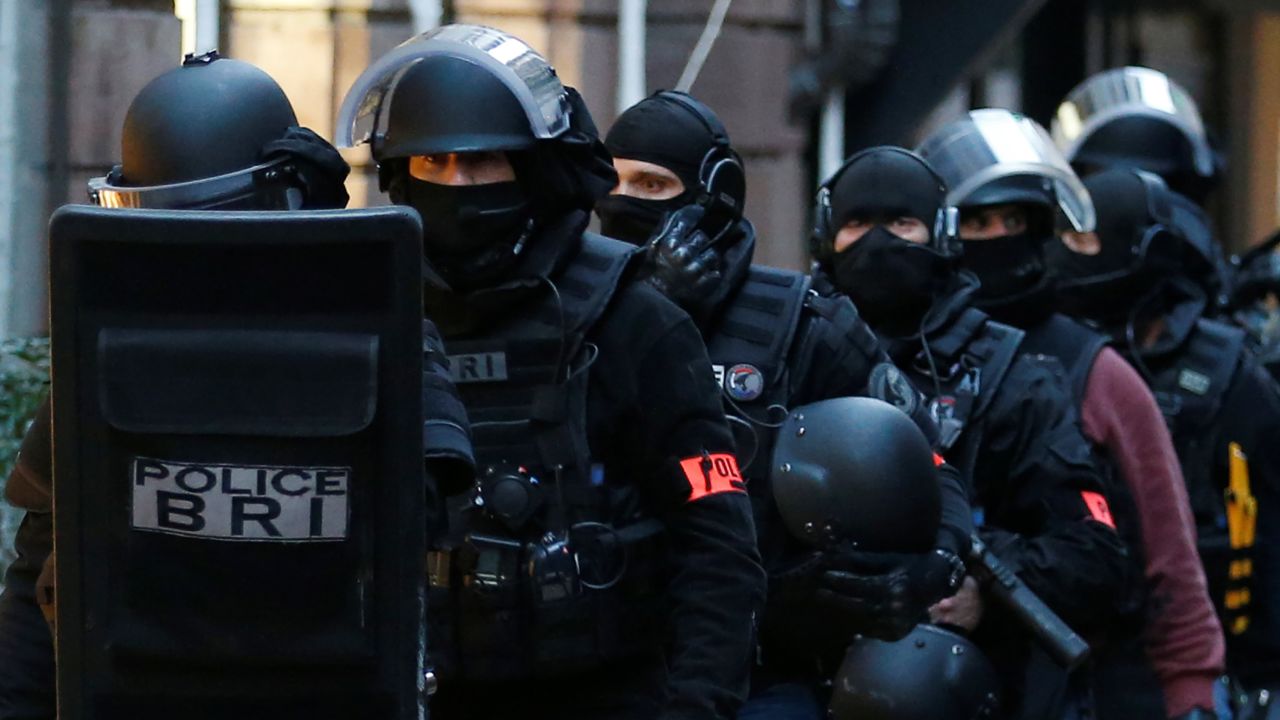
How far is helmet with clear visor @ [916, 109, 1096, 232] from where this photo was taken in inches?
238

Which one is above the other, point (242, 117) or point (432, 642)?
point (242, 117)

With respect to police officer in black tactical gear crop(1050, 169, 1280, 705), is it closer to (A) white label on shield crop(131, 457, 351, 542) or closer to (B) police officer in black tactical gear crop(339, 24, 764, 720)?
(B) police officer in black tactical gear crop(339, 24, 764, 720)

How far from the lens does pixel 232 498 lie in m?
3.01

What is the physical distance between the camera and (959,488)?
186 inches

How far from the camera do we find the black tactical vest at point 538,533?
12.2 ft

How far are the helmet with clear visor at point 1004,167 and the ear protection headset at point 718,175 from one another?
108cm

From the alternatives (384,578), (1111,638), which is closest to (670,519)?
(384,578)

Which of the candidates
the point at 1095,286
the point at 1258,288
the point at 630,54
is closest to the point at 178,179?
the point at 1095,286

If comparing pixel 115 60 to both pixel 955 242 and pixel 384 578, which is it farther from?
pixel 384 578

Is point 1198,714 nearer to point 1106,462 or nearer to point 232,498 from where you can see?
point 1106,462

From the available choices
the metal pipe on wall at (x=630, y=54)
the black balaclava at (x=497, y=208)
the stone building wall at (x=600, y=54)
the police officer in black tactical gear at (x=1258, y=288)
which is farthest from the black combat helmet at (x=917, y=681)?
the police officer in black tactical gear at (x=1258, y=288)

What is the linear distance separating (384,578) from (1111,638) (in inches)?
125

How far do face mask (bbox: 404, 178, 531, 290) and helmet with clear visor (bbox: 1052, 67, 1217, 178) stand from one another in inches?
202

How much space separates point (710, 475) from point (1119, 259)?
11.4 ft
